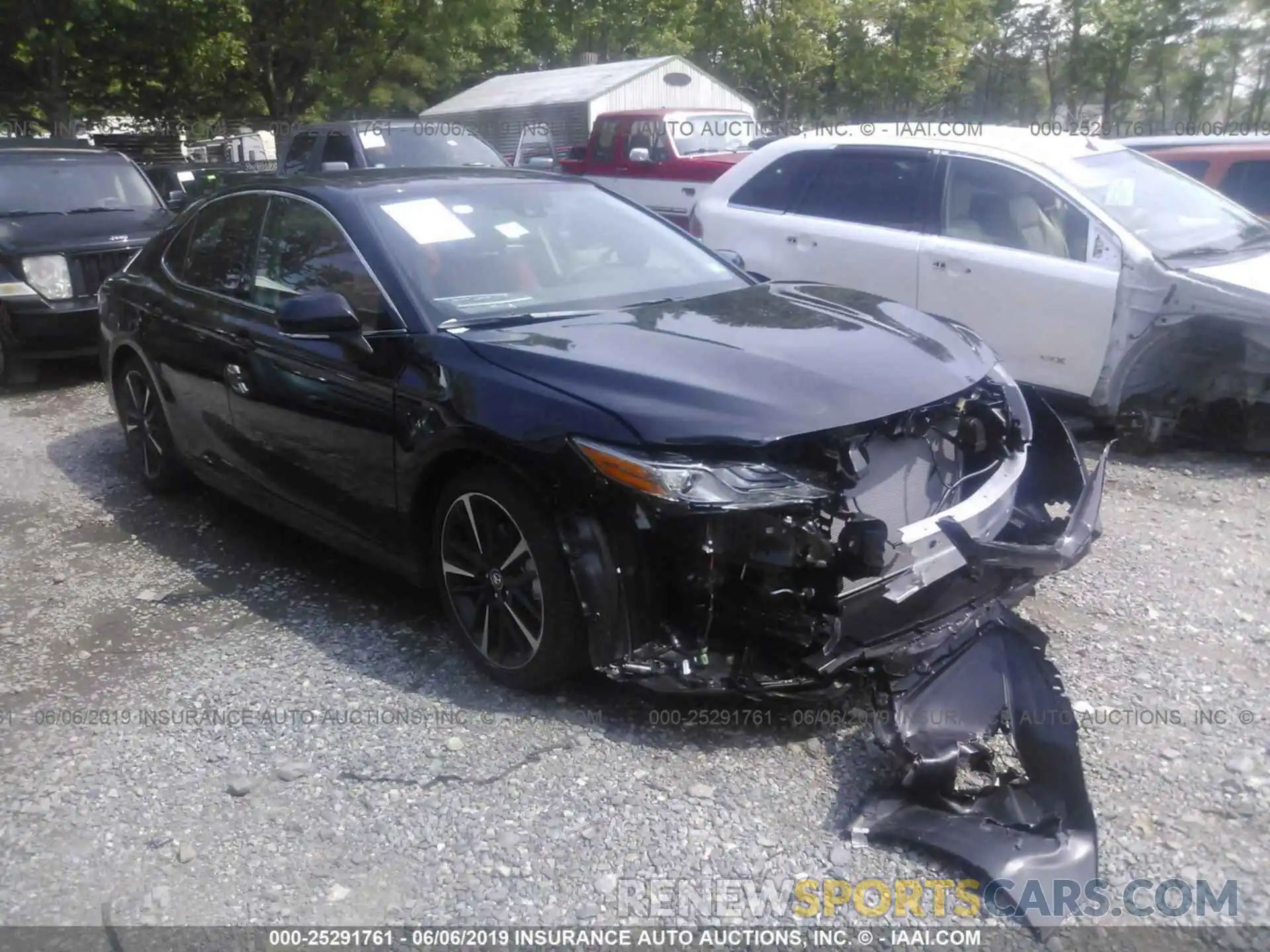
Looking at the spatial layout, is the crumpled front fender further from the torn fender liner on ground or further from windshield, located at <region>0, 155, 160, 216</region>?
windshield, located at <region>0, 155, 160, 216</region>

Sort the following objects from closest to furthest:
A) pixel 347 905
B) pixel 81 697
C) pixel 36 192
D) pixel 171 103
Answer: pixel 347 905, pixel 81 697, pixel 36 192, pixel 171 103

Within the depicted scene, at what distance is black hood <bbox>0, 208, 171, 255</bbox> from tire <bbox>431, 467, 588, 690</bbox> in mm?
6254

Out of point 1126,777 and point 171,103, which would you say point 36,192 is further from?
point 171,103

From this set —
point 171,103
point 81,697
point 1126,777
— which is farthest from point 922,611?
point 171,103

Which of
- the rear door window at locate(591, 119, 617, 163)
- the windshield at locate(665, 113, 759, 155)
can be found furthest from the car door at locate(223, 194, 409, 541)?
the rear door window at locate(591, 119, 617, 163)

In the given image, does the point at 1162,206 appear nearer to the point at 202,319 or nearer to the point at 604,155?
the point at 202,319

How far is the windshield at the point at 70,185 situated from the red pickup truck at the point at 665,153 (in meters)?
5.19

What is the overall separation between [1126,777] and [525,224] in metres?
2.90

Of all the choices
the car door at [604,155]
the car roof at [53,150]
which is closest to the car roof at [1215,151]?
the car door at [604,155]

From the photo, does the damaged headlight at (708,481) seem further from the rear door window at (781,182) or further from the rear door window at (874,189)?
the rear door window at (781,182)

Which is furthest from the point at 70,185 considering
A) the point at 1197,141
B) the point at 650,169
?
the point at 1197,141

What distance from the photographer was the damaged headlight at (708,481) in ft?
10.3

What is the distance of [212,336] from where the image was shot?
Answer: 16.1 feet

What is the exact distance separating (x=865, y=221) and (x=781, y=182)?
811 mm
